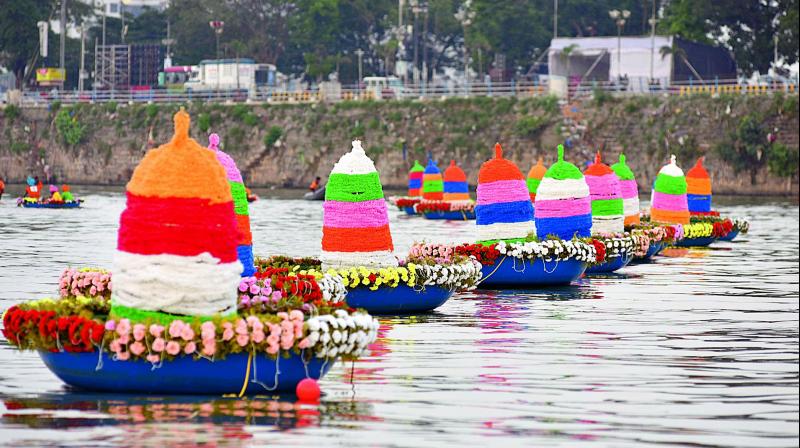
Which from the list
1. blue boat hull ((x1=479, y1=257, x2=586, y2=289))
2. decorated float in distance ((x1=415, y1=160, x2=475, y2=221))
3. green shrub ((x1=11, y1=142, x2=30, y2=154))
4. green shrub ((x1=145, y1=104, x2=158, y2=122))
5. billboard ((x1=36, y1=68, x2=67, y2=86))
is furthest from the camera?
billboard ((x1=36, y1=68, x2=67, y2=86))

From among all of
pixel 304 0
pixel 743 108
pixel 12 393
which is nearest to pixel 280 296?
pixel 12 393

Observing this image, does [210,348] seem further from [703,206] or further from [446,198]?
[446,198]

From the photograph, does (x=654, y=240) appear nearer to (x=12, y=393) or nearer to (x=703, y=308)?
(x=703, y=308)

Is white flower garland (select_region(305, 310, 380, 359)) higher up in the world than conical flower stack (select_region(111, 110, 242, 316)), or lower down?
lower down

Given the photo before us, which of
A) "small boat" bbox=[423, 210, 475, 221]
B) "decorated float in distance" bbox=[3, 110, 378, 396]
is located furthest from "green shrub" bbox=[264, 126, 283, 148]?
"decorated float in distance" bbox=[3, 110, 378, 396]

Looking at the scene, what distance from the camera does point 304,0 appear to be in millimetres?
122250

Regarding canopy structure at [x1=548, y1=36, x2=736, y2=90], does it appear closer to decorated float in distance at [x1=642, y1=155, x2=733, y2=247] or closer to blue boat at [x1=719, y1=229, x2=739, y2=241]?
blue boat at [x1=719, y1=229, x2=739, y2=241]

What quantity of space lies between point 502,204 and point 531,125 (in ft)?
206

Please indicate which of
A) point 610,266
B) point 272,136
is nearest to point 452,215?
point 610,266

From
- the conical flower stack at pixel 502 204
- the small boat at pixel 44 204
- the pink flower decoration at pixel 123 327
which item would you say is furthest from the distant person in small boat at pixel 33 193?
the pink flower decoration at pixel 123 327

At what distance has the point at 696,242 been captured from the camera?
1805 inches

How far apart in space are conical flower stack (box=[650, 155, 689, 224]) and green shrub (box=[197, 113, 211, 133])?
206 feet

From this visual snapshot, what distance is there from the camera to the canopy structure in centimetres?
9569

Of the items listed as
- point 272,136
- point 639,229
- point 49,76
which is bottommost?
point 639,229
